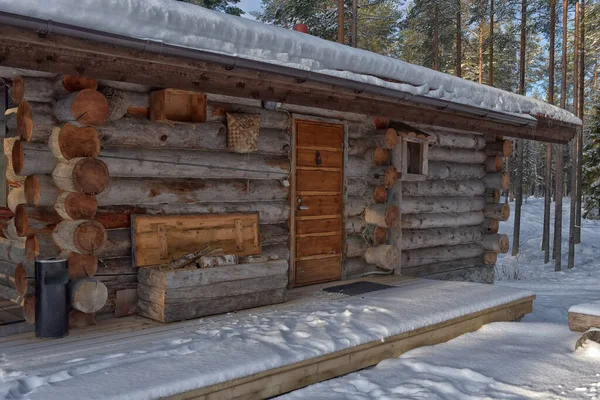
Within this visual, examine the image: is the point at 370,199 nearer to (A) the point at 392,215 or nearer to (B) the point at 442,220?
(A) the point at 392,215

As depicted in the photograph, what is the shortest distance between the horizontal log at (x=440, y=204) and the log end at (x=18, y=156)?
543 centimetres

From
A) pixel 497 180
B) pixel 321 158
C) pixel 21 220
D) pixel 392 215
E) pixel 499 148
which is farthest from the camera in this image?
pixel 499 148

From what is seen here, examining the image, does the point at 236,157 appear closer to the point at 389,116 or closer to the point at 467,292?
the point at 389,116

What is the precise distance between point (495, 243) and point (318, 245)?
4.34m

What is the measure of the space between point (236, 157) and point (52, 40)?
252cm

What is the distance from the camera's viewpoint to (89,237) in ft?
15.4

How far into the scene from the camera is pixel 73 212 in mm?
4691

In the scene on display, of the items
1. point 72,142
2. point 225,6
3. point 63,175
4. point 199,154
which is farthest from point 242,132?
point 225,6

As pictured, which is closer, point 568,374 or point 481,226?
point 568,374

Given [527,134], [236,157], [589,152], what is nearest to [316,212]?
[236,157]

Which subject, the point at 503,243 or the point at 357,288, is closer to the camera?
the point at 357,288

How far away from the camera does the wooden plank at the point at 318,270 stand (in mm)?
7035

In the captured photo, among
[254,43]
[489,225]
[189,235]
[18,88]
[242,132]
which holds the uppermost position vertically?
[254,43]

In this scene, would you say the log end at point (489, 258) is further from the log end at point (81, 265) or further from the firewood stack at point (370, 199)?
the log end at point (81, 265)
